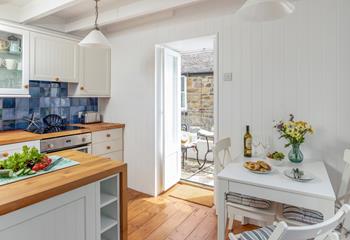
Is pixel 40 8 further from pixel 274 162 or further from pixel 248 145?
pixel 274 162

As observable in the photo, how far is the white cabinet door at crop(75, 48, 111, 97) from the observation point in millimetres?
3068

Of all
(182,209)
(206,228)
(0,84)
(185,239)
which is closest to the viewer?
(185,239)

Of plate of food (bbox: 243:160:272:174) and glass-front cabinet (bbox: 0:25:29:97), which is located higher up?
glass-front cabinet (bbox: 0:25:29:97)

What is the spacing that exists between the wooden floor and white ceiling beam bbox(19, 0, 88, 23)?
2.24m

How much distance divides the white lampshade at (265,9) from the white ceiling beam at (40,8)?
59.8 inches

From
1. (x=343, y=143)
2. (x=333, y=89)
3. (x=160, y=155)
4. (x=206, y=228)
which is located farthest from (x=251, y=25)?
(x=206, y=228)

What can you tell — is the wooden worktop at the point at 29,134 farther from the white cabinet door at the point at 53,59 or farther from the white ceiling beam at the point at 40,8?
the white ceiling beam at the point at 40,8

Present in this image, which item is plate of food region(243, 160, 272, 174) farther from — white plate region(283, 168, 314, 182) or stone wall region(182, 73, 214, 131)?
stone wall region(182, 73, 214, 131)

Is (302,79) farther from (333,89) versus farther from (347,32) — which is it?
(347,32)

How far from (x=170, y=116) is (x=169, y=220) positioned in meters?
1.39

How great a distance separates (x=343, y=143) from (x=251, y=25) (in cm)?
140

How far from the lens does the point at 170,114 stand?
3174 mm

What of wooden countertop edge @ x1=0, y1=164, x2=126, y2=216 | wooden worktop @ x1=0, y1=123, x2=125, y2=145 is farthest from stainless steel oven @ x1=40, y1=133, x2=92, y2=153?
wooden countertop edge @ x1=0, y1=164, x2=126, y2=216

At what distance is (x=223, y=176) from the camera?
1.61 metres
